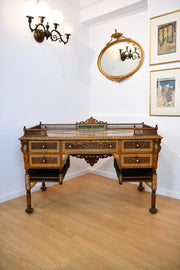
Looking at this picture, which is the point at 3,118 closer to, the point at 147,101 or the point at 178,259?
the point at 147,101

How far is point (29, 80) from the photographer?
3.05 meters

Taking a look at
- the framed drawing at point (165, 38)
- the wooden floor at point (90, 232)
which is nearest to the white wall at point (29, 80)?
the wooden floor at point (90, 232)

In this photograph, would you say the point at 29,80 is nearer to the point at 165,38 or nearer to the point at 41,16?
the point at 41,16

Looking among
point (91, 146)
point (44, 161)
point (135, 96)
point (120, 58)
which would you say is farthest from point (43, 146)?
point (120, 58)

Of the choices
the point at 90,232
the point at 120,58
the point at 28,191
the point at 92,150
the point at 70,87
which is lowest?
the point at 90,232

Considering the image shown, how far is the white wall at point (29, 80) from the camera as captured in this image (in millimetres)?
2787

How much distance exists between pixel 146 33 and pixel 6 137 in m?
2.49

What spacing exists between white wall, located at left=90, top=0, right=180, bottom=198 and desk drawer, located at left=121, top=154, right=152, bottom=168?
27.8 inches

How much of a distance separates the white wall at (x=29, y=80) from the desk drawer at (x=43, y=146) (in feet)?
1.96

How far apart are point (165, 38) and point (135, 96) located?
0.92m

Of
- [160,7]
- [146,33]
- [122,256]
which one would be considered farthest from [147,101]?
[122,256]

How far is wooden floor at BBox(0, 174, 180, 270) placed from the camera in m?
1.77

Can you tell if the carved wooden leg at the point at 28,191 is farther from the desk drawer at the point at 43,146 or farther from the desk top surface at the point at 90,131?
the desk top surface at the point at 90,131

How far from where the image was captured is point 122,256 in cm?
182
